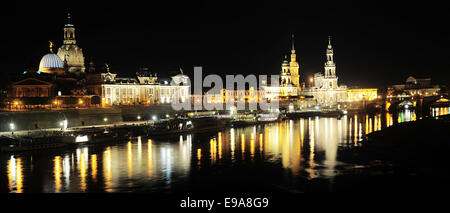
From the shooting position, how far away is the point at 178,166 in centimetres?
3294

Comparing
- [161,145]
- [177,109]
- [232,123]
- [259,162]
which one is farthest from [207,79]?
[259,162]

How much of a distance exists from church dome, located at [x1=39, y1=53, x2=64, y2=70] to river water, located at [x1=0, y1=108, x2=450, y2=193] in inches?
1461

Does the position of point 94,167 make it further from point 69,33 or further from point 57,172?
point 69,33

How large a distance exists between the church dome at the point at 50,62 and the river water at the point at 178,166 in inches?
1461

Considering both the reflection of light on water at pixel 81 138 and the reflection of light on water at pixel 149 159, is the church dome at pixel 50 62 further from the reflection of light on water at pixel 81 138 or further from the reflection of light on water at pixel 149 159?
the reflection of light on water at pixel 149 159

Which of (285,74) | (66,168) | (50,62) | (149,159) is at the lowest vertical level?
(66,168)

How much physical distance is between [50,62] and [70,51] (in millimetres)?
6491

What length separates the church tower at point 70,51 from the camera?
268 feet

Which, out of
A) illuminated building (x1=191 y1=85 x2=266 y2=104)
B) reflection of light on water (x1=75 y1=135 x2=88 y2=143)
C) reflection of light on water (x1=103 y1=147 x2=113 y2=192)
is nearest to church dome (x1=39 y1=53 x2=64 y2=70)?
illuminated building (x1=191 y1=85 x2=266 y2=104)

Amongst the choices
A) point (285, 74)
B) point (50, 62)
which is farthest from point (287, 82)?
point (50, 62)

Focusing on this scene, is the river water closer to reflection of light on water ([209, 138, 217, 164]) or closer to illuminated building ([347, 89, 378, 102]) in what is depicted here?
reflection of light on water ([209, 138, 217, 164])

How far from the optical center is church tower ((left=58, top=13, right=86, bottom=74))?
81.8 m

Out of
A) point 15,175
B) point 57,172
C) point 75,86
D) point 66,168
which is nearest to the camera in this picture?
point 15,175
